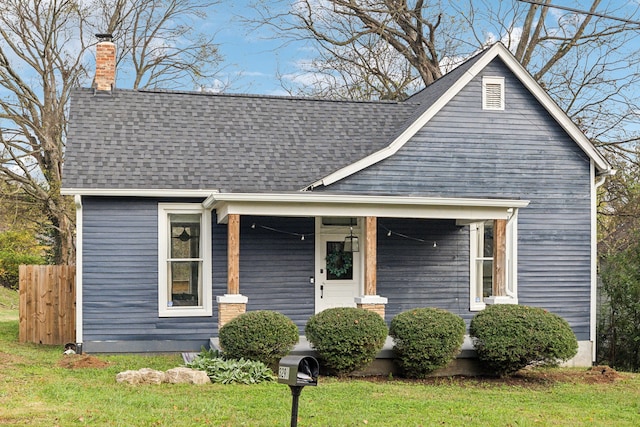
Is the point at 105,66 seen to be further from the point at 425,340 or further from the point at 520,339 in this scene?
the point at 520,339

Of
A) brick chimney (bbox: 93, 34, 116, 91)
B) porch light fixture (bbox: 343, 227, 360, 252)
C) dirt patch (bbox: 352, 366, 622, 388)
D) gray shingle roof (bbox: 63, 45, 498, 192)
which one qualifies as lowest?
dirt patch (bbox: 352, 366, 622, 388)

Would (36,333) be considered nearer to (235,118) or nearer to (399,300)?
(235,118)

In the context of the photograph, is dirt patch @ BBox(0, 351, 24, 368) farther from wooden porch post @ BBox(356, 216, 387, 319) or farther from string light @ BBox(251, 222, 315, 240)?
wooden porch post @ BBox(356, 216, 387, 319)

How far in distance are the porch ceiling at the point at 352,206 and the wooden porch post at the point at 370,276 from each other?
0.27 meters

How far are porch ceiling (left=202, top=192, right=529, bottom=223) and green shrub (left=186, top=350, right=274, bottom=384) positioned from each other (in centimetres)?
272

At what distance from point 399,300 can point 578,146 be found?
492 centimetres

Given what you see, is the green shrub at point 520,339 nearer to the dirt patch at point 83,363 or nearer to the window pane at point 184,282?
the window pane at point 184,282

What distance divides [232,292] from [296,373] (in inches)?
252

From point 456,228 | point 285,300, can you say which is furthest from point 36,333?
point 456,228


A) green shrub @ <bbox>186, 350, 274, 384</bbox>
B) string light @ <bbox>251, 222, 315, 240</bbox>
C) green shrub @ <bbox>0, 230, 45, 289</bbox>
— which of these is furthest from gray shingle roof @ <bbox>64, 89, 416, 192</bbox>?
green shrub @ <bbox>0, 230, 45, 289</bbox>

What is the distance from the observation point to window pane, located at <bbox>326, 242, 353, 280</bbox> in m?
15.1

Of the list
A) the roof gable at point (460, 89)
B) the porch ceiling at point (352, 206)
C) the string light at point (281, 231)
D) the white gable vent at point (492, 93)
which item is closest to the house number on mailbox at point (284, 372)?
the porch ceiling at point (352, 206)

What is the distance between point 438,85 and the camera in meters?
17.0

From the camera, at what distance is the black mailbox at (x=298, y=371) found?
252 inches
